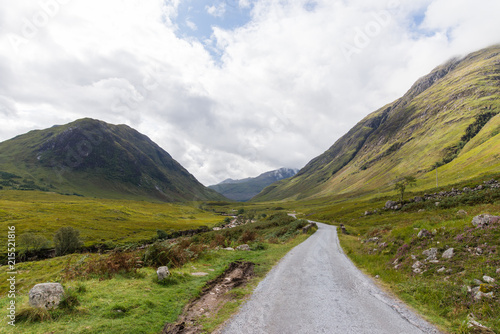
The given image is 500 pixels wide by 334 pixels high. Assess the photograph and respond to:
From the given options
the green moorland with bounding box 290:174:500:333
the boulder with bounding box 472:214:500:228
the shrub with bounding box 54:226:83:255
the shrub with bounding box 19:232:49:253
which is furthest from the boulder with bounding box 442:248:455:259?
the shrub with bounding box 19:232:49:253

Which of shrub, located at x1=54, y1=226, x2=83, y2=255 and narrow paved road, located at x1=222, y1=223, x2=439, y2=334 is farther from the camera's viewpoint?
shrub, located at x1=54, y1=226, x2=83, y2=255

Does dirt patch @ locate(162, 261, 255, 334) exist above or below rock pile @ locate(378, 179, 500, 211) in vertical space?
below

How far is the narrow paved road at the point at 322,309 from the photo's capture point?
25.1 feet

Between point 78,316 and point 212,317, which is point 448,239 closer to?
point 212,317

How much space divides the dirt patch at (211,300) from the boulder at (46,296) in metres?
Result: 3.78

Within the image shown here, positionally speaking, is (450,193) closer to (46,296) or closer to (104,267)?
(104,267)

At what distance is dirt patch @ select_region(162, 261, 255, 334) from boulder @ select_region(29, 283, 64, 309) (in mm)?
3785

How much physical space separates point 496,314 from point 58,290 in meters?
14.8

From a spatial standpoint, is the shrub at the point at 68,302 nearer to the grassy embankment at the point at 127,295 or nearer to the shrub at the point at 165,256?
the grassy embankment at the point at 127,295

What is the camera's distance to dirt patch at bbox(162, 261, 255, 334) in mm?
7859

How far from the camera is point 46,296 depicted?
7566mm

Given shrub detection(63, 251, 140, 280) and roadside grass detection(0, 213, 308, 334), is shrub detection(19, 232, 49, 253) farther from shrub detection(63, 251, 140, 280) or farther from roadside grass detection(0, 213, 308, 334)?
roadside grass detection(0, 213, 308, 334)

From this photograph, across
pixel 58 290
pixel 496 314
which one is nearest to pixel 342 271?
pixel 496 314

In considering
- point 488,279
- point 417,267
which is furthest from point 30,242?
point 488,279
